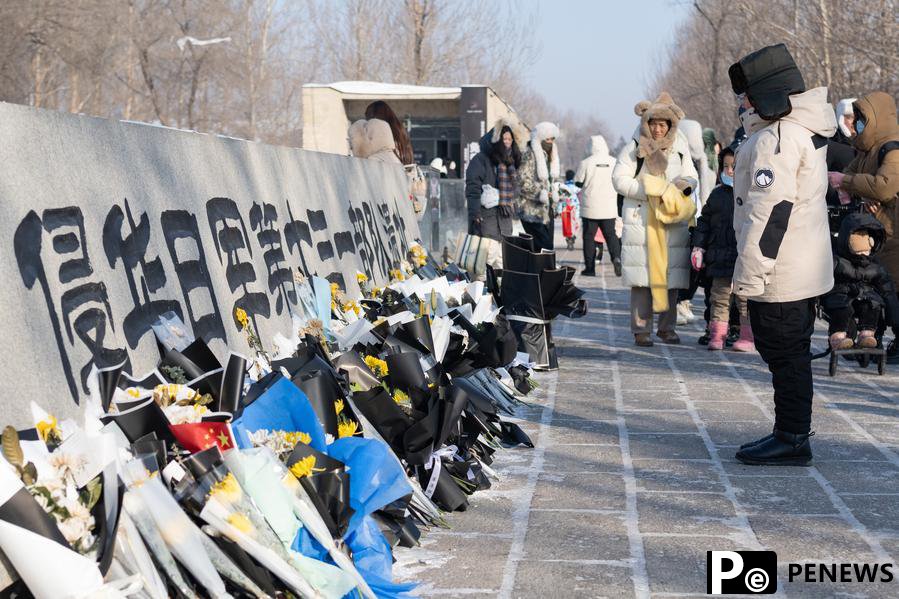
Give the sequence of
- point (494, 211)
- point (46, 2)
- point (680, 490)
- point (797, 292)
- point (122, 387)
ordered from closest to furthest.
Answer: point (122, 387)
point (680, 490)
point (797, 292)
point (494, 211)
point (46, 2)

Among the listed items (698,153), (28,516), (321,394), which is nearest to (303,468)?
(321,394)

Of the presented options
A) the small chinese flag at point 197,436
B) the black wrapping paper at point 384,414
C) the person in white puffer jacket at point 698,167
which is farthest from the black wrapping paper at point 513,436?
the person in white puffer jacket at point 698,167

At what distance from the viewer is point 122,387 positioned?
3543mm

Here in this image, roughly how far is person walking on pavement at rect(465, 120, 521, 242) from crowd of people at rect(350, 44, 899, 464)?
0.01 metres

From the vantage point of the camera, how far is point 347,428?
419 centimetres

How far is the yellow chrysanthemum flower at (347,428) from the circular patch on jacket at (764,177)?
241cm

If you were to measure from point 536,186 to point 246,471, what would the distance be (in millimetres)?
10380

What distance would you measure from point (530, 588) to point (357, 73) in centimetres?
4592

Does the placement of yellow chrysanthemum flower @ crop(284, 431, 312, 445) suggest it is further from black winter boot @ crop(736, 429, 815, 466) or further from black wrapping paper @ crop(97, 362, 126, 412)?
black winter boot @ crop(736, 429, 815, 466)

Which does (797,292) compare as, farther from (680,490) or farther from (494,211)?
(494,211)

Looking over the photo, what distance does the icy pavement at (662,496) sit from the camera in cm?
404

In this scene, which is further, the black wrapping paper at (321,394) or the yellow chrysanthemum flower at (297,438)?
the black wrapping paper at (321,394)

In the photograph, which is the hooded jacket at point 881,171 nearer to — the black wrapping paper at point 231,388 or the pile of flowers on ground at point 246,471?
the pile of flowers on ground at point 246,471

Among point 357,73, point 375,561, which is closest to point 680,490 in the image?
point 375,561
